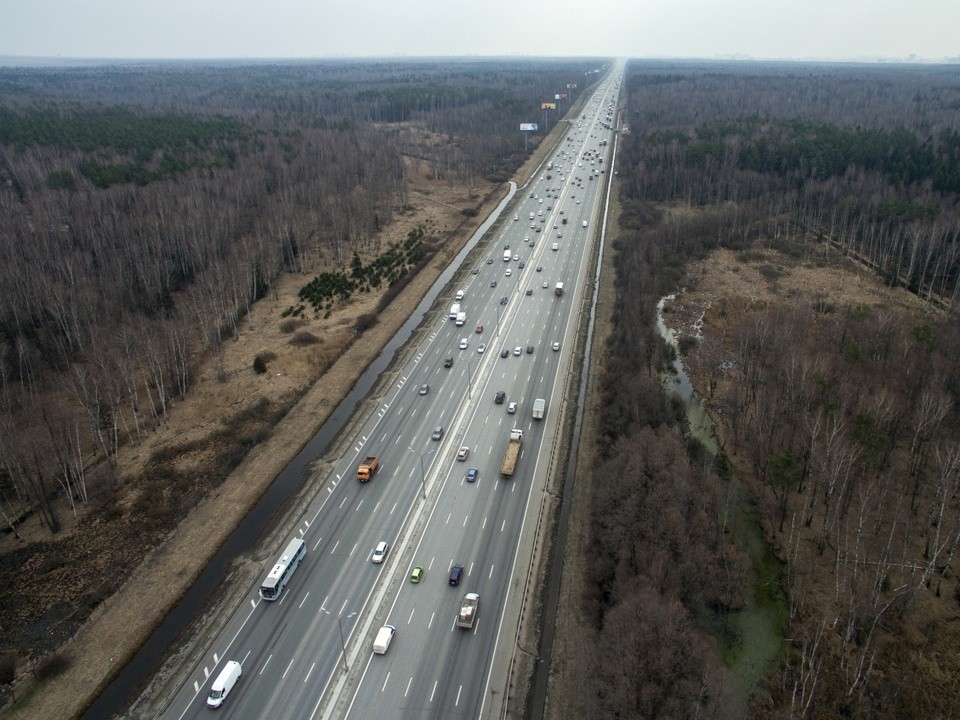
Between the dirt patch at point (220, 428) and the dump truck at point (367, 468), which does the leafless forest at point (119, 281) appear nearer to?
the dirt patch at point (220, 428)

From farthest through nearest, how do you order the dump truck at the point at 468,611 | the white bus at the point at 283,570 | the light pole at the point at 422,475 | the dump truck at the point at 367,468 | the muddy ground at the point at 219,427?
the dump truck at the point at 367,468 < the light pole at the point at 422,475 < the white bus at the point at 283,570 < the dump truck at the point at 468,611 < the muddy ground at the point at 219,427

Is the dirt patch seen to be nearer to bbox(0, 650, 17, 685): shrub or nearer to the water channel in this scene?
the water channel

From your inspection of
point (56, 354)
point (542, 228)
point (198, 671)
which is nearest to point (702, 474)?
point (198, 671)

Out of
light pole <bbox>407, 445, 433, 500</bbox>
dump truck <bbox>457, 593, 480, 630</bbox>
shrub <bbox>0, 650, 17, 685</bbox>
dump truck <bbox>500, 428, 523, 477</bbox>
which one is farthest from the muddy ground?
dump truck <bbox>500, 428, 523, 477</bbox>

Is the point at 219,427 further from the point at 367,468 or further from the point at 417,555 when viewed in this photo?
the point at 417,555

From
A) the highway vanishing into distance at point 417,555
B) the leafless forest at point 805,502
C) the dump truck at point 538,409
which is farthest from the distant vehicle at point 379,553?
the dump truck at point 538,409
